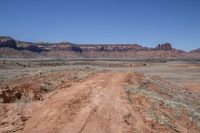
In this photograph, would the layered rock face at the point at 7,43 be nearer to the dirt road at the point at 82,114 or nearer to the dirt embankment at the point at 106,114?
the dirt embankment at the point at 106,114

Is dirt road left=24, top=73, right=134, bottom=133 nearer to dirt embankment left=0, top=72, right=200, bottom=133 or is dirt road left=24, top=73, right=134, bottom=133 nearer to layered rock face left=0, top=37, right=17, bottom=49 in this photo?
dirt embankment left=0, top=72, right=200, bottom=133

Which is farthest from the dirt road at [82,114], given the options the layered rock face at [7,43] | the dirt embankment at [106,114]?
the layered rock face at [7,43]

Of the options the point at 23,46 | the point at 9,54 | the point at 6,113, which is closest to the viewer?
the point at 6,113

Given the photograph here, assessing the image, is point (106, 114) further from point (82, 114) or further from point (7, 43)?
point (7, 43)

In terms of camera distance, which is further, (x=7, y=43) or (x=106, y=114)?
(x=7, y=43)

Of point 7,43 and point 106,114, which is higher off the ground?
point 7,43

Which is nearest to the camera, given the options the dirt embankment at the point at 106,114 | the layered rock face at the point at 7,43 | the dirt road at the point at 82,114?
the dirt road at the point at 82,114

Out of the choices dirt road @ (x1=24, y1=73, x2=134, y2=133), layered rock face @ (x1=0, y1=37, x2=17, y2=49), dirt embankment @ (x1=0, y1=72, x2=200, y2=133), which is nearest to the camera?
dirt road @ (x1=24, y1=73, x2=134, y2=133)

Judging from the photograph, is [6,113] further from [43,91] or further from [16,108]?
[43,91]

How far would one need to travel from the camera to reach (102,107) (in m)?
15.2

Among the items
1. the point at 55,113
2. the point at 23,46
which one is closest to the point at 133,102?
the point at 55,113

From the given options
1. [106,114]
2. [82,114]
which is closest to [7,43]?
[106,114]

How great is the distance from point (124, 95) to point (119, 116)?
4.73 m

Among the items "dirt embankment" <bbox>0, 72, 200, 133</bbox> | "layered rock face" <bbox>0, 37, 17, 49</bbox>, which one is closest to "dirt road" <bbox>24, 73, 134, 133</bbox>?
"dirt embankment" <bbox>0, 72, 200, 133</bbox>
